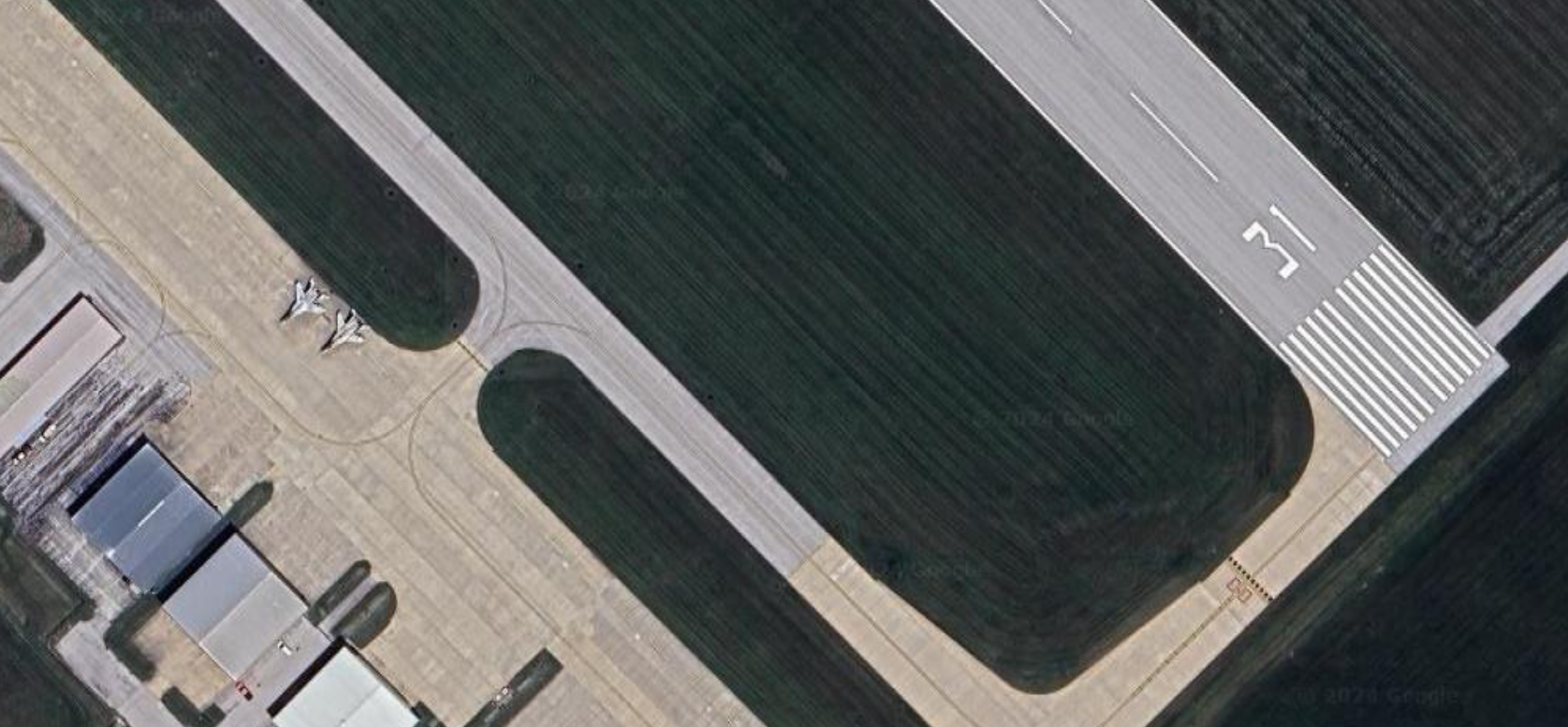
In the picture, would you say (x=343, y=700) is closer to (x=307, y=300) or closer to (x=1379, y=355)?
(x=307, y=300)

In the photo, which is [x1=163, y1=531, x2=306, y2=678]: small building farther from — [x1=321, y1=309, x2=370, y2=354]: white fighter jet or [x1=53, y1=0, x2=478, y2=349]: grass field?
[x1=53, y1=0, x2=478, y2=349]: grass field

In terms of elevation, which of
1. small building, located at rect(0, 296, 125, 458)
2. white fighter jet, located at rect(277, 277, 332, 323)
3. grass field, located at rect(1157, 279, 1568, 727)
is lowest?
grass field, located at rect(1157, 279, 1568, 727)

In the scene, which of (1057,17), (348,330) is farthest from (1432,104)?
(348,330)

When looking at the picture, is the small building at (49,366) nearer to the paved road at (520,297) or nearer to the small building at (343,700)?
the paved road at (520,297)

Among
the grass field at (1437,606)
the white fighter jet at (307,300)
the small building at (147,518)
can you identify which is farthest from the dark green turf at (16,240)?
the grass field at (1437,606)

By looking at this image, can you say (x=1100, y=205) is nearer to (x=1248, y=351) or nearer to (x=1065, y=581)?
(x=1248, y=351)

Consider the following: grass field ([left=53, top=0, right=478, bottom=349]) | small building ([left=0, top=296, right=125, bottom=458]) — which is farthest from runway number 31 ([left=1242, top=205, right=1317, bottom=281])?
small building ([left=0, top=296, right=125, bottom=458])

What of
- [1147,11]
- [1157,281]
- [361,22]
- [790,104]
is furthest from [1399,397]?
[361,22]

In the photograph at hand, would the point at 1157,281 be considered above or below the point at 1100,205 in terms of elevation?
below
